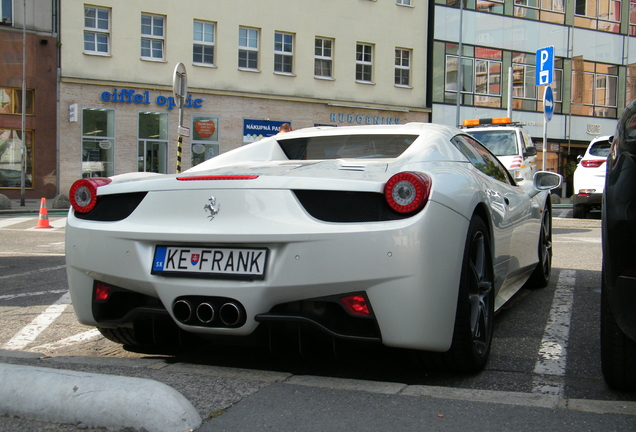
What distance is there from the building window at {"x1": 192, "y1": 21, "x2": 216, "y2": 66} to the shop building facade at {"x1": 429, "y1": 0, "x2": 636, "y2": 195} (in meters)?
9.48

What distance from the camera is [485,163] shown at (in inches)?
178

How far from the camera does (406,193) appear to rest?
292 centimetres

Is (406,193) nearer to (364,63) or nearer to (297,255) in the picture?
(297,255)

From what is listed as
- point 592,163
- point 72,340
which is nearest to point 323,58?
point 592,163

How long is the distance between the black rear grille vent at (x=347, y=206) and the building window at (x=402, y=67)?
26831 mm

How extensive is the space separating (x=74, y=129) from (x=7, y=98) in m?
2.23

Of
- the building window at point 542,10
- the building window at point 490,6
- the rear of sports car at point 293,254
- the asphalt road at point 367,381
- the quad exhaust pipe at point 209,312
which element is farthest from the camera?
the building window at point 542,10

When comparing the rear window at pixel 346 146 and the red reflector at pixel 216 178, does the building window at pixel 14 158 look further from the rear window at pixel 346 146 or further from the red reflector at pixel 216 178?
the red reflector at pixel 216 178

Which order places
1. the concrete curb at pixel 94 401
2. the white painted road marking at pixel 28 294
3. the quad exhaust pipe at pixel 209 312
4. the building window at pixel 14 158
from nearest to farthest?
the concrete curb at pixel 94 401, the quad exhaust pipe at pixel 209 312, the white painted road marking at pixel 28 294, the building window at pixel 14 158

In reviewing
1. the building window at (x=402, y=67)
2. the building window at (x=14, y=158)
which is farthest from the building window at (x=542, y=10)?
the building window at (x=14, y=158)

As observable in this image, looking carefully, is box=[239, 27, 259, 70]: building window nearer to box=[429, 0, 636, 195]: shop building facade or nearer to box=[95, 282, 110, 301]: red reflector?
box=[429, 0, 636, 195]: shop building facade

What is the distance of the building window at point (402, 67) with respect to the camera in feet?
95.6

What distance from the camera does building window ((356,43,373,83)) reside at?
28203mm

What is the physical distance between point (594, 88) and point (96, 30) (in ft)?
73.2
